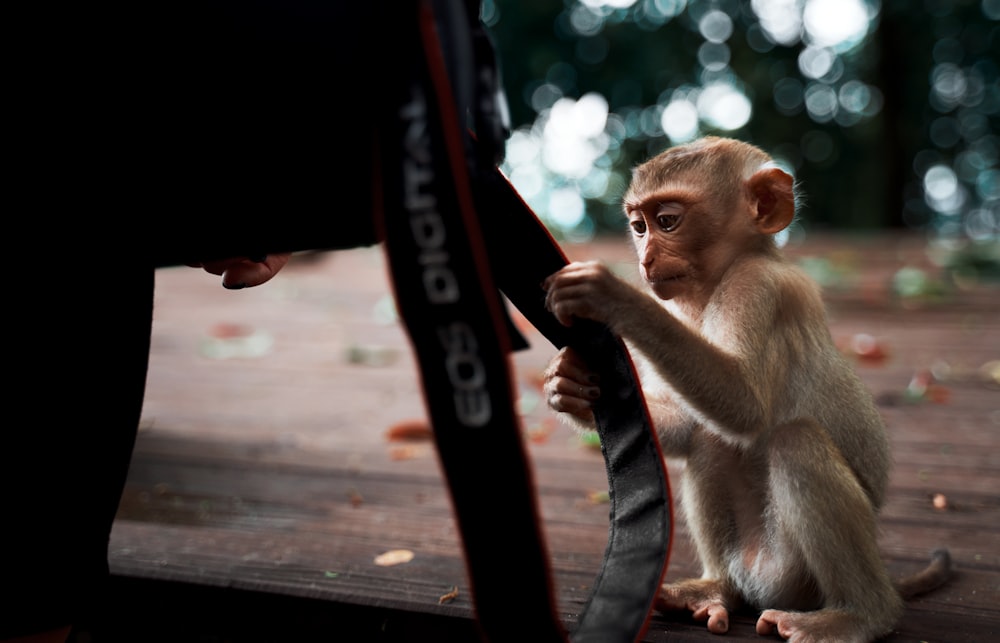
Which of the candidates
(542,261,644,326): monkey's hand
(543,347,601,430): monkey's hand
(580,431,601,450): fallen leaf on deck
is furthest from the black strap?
(580,431,601,450): fallen leaf on deck

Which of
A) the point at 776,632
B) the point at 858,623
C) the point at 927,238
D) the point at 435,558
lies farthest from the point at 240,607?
the point at 927,238

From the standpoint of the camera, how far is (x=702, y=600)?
1925mm

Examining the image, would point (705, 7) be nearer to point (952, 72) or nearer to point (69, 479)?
point (952, 72)

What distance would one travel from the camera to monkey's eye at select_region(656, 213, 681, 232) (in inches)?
75.5

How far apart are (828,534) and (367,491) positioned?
5.32 feet

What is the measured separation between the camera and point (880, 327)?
514 centimetres

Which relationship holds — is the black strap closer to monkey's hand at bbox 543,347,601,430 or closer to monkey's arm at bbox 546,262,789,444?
monkey's arm at bbox 546,262,789,444

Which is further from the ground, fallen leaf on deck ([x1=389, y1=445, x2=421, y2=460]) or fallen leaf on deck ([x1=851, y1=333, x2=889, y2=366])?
fallen leaf on deck ([x1=389, y1=445, x2=421, y2=460])

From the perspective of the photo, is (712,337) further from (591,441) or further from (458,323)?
(591,441)

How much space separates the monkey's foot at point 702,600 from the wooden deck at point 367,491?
0.09 ft

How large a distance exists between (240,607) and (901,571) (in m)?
1.61

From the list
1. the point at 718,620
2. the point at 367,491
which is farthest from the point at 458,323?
the point at 367,491

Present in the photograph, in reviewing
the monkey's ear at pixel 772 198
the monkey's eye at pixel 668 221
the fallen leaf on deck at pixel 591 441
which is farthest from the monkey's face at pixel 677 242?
the fallen leaf on deck at pixel 591 441

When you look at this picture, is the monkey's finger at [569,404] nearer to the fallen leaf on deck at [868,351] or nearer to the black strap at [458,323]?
the black strap at [458,323]
